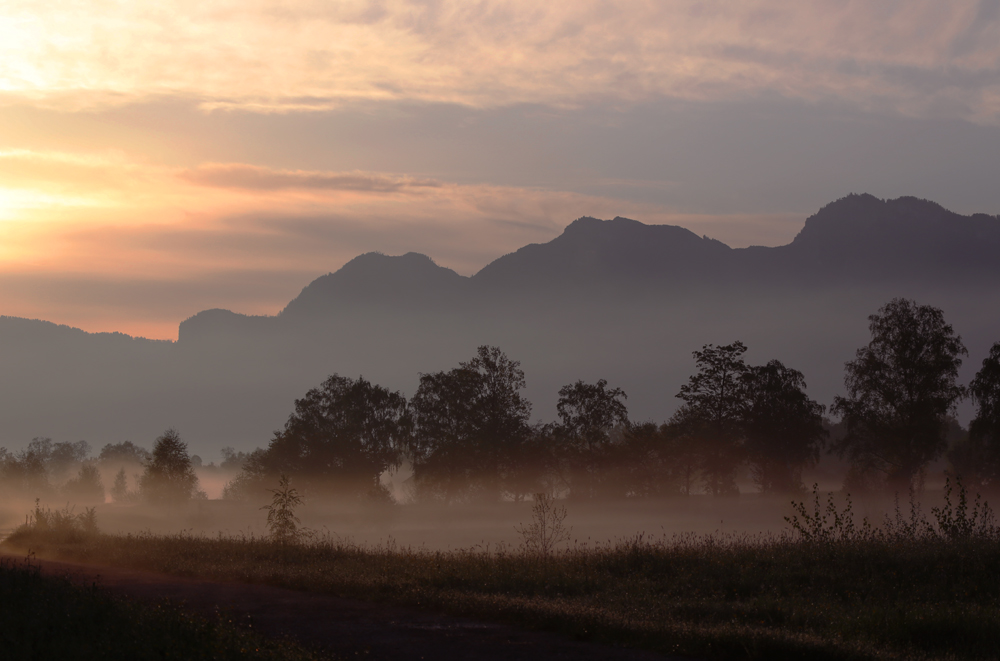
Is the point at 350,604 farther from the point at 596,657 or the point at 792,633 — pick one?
the point at 792,633

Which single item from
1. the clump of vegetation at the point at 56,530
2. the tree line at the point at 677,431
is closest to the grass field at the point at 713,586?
the clump of vegetation at the point at 56,530

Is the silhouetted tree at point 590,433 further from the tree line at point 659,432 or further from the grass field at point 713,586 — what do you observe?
the grass field at point 713,586

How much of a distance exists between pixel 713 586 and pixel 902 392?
51.6 meters

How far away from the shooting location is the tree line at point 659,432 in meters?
63.1

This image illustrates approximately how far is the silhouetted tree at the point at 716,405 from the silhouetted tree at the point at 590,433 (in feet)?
22.7

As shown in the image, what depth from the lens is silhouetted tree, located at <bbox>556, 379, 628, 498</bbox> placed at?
72625mm

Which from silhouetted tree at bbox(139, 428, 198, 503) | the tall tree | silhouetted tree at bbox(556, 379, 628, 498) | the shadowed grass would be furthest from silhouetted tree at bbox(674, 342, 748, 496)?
silhouetted tree at bbox(139, 428, 198, 503)

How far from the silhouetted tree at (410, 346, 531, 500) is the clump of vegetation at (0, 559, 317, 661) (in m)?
57.7

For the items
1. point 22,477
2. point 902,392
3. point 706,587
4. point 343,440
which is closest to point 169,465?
point 343,440

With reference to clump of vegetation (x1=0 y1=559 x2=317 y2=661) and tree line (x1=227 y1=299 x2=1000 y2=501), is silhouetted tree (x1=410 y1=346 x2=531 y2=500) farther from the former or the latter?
clump of vegetation (x1=0 y1=559 x2=317 y2=661)

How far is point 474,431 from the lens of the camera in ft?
248

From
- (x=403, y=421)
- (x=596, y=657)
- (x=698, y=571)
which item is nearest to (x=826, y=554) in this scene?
(x=698, y=571)

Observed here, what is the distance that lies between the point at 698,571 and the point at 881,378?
4940cm

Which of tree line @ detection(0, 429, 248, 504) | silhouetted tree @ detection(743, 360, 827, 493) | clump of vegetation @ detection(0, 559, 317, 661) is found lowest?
tree line @ detection(0, 429, 248, 504)
